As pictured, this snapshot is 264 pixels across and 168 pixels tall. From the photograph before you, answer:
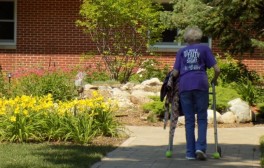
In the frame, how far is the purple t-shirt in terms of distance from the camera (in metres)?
9.05

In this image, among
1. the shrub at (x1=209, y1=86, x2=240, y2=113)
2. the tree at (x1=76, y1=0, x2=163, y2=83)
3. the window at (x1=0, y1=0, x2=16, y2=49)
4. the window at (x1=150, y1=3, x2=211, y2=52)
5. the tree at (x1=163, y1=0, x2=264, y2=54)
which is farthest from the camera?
the window at (x1=0, y1=0, x2=16, y2=49)

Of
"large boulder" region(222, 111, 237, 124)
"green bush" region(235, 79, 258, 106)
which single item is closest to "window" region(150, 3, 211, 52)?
"green bush" region(235, 79, 258, 106)

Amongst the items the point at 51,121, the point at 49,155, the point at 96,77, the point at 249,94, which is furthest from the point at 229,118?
the point at 96,77

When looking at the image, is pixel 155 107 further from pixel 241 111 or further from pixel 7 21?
pixel 7 21

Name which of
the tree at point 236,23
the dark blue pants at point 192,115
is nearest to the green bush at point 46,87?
the tree at point 236,23

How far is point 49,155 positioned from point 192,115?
2081mm

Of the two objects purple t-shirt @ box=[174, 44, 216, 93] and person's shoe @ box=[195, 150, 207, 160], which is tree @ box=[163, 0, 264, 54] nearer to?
purple t-shirt @ box=[174, 44, 216, 93]

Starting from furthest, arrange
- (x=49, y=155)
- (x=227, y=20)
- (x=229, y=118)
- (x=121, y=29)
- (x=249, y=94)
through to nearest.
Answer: (x=121, y=29) < (x=227, y=20) < (x=249, y=94) < (x=229, y=118) < (x=49, y=155)

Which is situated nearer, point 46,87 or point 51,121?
point 51,121

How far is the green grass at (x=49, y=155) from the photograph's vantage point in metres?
8.58

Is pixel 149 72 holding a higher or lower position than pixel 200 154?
higher

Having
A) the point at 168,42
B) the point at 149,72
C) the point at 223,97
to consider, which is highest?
the point at 168,42

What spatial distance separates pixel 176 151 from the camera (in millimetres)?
9945

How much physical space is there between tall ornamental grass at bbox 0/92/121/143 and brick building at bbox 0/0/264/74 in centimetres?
943
